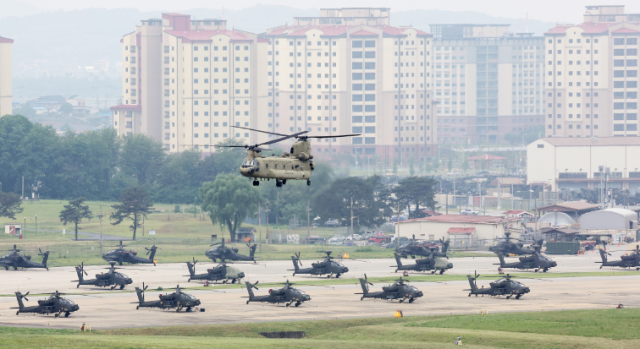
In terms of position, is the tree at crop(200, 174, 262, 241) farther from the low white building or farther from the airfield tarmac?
the airfield tarmac

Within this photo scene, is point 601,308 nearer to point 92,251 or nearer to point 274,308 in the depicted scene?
point 274,308

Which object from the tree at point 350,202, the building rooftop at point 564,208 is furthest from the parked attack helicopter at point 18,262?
the building rooftop at point 564,208

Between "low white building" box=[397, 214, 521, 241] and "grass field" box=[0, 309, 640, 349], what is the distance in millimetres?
77294

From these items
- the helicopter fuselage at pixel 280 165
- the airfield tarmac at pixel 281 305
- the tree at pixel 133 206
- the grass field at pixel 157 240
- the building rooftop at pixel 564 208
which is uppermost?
the helicopter fuselage at pixel 280 165

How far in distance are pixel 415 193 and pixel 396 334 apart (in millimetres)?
118307

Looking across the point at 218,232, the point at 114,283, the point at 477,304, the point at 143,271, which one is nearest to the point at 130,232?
the point at 218,232

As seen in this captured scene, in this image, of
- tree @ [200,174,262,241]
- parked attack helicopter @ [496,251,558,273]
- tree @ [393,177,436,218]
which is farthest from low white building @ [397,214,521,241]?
parked attack helicopter @ [496,251,558,273]

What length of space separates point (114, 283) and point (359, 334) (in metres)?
35.2

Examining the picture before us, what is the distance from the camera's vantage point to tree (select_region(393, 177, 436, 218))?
188250mm

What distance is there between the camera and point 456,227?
160125 mm

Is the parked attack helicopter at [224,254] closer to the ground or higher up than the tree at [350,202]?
closer to the ground

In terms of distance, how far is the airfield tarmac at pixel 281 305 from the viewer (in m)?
79.0

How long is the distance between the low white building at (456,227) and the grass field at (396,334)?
7729 cm

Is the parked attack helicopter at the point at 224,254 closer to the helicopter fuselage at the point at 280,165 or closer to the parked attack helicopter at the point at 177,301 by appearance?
the parked attack helicopter at the point at 177,301
